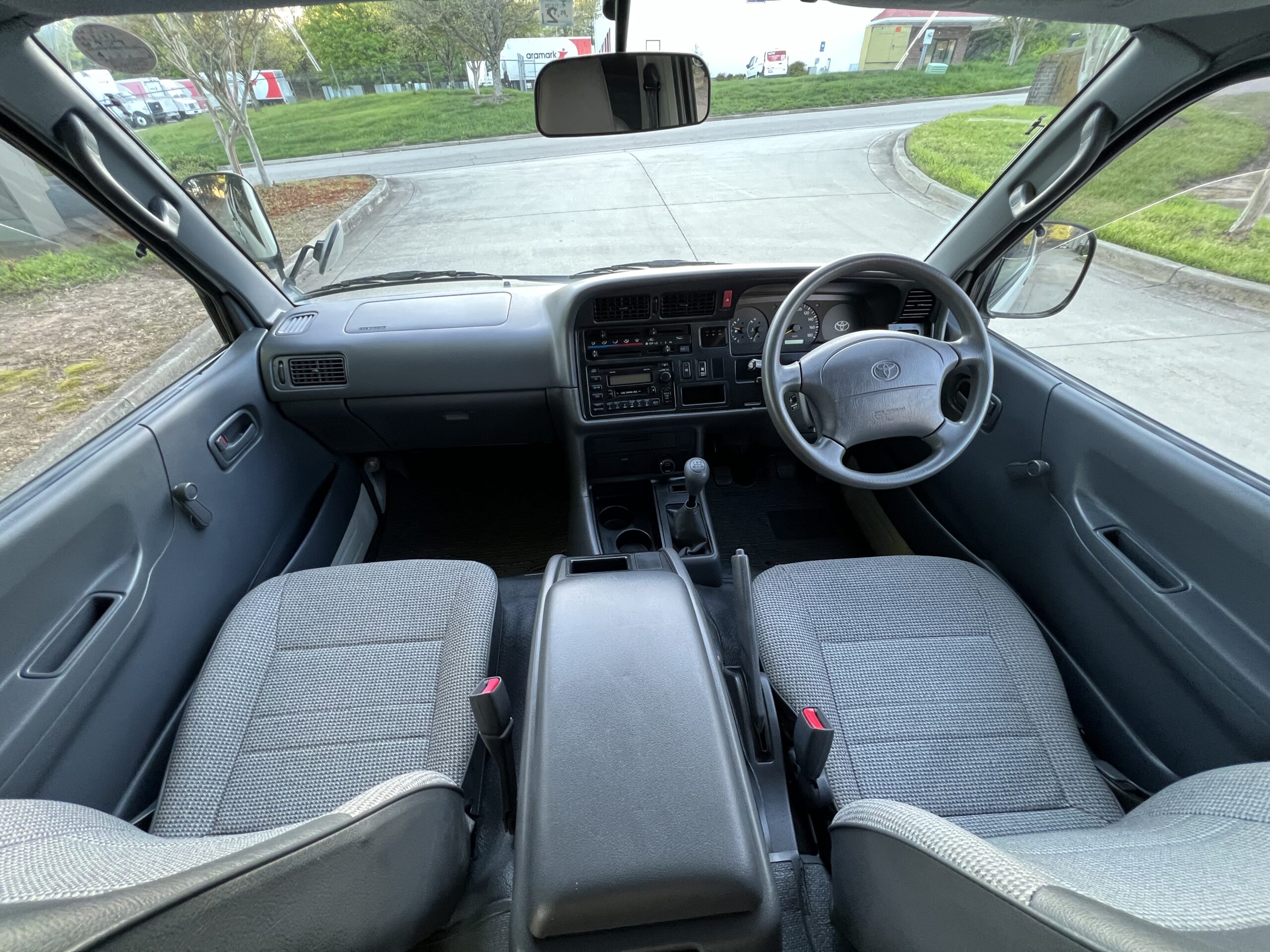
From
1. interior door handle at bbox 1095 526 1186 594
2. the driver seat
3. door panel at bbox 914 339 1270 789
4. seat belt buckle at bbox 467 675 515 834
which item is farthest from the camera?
interior door handle at bbox 1095 526 1186 594

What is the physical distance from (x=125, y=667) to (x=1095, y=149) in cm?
252

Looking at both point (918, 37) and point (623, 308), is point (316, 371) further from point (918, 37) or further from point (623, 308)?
point (918, 37)

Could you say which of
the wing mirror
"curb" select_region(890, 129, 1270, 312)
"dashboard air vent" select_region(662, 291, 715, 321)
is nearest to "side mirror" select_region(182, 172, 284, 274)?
the wing mirror

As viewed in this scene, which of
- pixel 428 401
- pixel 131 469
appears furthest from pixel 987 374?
pixel 131 469

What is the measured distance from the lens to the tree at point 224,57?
148cm

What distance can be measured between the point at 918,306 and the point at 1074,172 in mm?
647

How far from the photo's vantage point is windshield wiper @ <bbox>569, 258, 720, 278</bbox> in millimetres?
2191

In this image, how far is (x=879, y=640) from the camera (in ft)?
4.93

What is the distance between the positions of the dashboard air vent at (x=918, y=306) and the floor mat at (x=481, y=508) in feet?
4.69

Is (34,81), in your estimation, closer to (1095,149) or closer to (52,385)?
(52,385)

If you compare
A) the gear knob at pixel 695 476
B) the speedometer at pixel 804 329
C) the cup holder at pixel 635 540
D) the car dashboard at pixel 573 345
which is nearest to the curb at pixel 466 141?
the car dashboard at pixel 573 345

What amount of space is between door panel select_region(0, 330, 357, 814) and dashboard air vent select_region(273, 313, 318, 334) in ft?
0.52

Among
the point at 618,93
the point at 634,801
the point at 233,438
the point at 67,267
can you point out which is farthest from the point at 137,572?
the point at 618,93

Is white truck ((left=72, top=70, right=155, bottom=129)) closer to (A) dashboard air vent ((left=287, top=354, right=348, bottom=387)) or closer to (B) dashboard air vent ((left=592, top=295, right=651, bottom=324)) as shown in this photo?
(A) dashboard air vent ((left=287, top=354, right=348, bottom=387))
